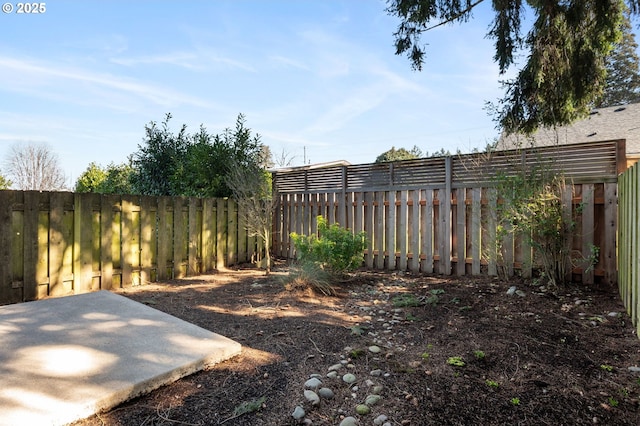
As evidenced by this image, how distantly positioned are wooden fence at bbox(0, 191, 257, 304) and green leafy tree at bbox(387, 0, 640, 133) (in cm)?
421

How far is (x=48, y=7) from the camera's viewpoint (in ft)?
15.7

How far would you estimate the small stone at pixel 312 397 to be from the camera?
1887 mm

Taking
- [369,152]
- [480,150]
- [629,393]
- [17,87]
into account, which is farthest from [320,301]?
[369,152]

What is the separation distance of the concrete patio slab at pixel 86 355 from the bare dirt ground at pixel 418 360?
0.33 feet

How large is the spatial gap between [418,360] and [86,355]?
221 centimetres

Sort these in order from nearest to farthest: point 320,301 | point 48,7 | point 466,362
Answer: point 466,362
point 320,301
point 48,7

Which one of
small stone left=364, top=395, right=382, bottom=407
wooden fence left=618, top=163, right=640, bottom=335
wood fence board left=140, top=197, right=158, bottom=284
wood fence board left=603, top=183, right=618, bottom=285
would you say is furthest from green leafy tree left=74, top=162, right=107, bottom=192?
wooden fence left=618, top=163, right=640, bottom=335

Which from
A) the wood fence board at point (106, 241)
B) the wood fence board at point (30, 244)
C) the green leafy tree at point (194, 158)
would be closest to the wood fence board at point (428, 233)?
the green leafy tree at point (194, 158)

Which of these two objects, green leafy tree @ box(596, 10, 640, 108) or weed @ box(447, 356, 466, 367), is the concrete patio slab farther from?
green leafy tree @ box(596, 10, 640, 108)

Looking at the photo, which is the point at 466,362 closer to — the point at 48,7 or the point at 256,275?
the point at 256,275

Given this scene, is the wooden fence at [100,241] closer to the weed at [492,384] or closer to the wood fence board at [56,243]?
the wood fence board at [56,243]

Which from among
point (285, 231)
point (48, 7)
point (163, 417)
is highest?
point (48, 7)

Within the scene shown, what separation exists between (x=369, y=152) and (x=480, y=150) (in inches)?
1433

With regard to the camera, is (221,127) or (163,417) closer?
(163,417)
